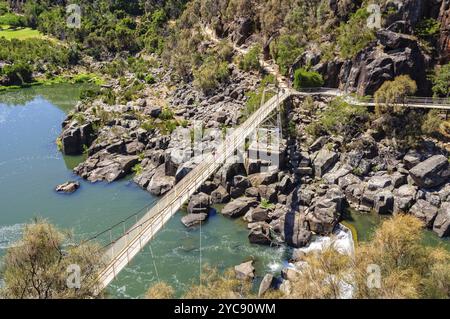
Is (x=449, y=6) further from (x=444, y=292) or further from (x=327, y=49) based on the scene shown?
(x=444, y=292)

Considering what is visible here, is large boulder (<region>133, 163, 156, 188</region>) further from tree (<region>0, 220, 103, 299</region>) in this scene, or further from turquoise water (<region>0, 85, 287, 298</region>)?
tree (<region>0, 220, 103, 299</region>)

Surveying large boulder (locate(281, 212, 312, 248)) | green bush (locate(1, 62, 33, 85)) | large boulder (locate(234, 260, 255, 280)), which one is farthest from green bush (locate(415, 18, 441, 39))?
green bush (locate(1, 62, 33, 85))

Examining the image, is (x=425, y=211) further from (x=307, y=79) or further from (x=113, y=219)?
(x=113, y=219)

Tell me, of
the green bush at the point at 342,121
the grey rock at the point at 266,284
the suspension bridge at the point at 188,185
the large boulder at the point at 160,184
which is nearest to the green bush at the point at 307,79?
the suspension bridge at the point at 188,185

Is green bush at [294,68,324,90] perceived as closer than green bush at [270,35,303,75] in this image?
Yes

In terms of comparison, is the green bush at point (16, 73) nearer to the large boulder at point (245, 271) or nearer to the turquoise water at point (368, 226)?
the large boulder at point (245, 271)

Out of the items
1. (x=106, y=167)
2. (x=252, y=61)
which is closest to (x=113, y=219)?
(x=106, y=167)

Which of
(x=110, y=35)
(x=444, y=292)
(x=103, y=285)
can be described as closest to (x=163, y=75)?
(x=110, y=35)

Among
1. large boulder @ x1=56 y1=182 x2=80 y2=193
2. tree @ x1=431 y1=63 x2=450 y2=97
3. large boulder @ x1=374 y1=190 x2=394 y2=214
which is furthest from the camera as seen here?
large boulder @ x1=56 y1=182 x2=80 y2=193
